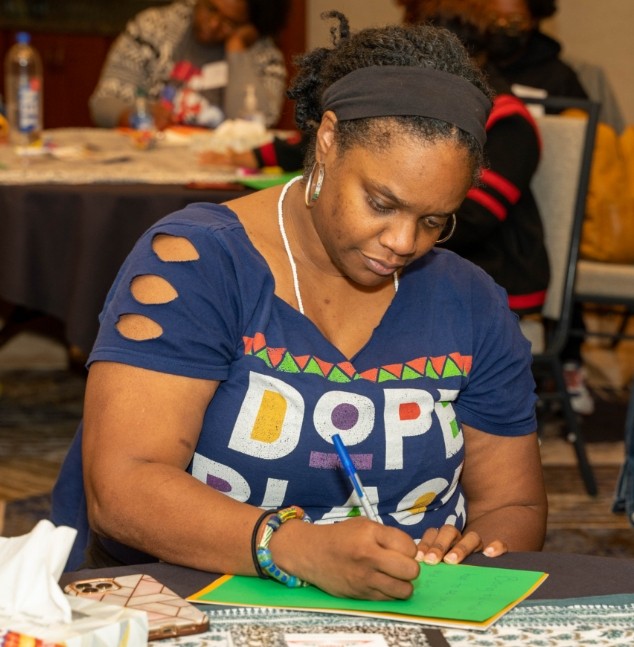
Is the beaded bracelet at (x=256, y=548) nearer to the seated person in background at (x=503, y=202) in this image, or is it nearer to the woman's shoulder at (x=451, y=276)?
the woman's shoulder at (x=451, y=276)

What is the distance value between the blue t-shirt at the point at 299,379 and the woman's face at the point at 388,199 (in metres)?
0.11

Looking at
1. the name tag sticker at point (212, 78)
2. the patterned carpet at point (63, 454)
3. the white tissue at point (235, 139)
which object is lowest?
the patterned carpet at point (63, 454)

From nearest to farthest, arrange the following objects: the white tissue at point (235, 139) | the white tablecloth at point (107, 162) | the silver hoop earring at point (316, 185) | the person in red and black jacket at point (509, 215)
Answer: the silver hoop earring at point (316, 185) → the person in red and black jacket at point (509, 215) → the white tablecloth at point (107, 162) → the white tissue at point (235, 139)

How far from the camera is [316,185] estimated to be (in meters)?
1.57

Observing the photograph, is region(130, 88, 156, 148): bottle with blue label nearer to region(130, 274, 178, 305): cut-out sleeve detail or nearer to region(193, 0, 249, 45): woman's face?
region(193, 0, 249, 45): woman's face

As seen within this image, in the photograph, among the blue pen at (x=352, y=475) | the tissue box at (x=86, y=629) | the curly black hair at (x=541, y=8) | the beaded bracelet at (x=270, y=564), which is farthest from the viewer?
the curly black hair at (x=541, y=8)

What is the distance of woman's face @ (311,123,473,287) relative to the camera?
1451 mm

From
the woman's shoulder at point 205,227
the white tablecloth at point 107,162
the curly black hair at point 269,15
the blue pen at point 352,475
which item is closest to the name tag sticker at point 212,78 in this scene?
the curly black hair at point 269,15

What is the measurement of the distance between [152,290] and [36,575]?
1.70 feet

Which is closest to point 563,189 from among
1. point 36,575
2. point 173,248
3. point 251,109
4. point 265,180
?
point 265,180

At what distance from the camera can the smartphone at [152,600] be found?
42.0 inches

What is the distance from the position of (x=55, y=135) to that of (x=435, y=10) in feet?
6.09

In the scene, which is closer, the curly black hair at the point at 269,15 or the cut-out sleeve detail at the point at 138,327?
the cut-out sleeve detail at the point at 138,327

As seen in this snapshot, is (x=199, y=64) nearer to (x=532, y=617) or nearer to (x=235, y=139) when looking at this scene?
(x=235, y=139)
